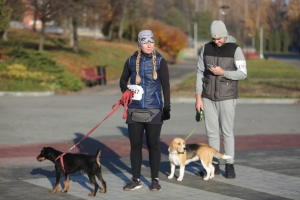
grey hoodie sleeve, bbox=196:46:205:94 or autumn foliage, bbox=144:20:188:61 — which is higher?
grey hoodie sleeve, bbox=196:46:205:94

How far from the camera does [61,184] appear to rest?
852 cm

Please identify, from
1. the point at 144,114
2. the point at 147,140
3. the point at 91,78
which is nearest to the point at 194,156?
the point at 147,140

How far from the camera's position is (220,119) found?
8.88 metres

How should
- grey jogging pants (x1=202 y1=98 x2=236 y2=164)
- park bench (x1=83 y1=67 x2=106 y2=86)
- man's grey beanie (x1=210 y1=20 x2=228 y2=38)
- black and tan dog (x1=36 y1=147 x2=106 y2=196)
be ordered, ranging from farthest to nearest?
park bench (x1=83 y1=67 x2=106 y2=86), grey jogging pants (x1=202 y1=98 x2=236 y2=164), man's grey beanie (x1=210 y1=20 x2=228 y2=38), black and tan dog (x1=36 y1=147 x2=106 y2=196)

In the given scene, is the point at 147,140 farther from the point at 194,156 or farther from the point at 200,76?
the point at 200,76

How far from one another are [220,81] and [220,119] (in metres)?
0.56

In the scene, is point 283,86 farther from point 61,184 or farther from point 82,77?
point 61,184

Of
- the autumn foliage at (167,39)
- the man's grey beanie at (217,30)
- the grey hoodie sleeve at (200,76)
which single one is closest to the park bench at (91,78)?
the grey hoodie sleeve at (200,76)

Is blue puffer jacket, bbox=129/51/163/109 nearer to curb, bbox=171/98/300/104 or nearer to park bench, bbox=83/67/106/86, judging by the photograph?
curb, bbox=171/98/300/104

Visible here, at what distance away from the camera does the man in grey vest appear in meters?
8.60

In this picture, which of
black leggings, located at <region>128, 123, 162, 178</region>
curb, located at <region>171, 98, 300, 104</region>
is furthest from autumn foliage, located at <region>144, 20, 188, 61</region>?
black leggings, located at <region>128, 123, 162, 178</region>

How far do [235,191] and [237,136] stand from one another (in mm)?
5771

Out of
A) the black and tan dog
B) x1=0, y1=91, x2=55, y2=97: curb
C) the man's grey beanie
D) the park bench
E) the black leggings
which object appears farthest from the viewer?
the park bench

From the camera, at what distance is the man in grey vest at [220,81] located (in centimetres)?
860
